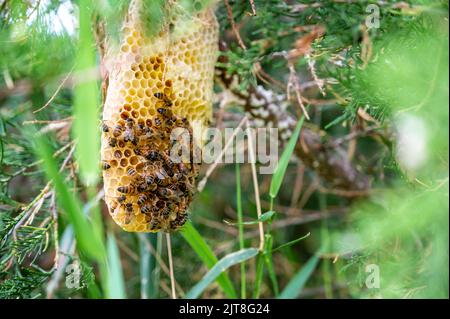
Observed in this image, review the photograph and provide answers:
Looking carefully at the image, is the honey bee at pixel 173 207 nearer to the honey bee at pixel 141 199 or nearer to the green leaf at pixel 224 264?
the honey bee at pixel 141 199

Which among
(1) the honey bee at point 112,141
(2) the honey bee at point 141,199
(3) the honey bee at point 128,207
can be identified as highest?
(1) the honey bee at point 112,141

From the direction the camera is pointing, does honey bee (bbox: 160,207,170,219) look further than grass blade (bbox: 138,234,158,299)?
No

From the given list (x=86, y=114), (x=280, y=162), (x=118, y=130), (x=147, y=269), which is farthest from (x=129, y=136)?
(x=147, y=269)

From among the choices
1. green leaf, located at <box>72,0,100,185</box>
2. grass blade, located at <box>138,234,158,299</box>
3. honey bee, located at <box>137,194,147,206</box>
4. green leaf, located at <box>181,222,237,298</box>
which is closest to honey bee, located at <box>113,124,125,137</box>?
honey bee, located at <box>137,194,147,206</box>

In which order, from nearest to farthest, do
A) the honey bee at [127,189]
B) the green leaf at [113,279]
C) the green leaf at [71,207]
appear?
1. the green leaf at [71,207]
2. the honey bee at [127,189]
3. the green leaf at [113,279]

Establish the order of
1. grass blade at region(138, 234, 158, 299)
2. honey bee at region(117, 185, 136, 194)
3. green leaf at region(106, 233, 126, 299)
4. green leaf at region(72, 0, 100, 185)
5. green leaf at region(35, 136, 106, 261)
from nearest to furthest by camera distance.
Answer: green leaf at region(72, 0, 100, 185), green leaf at region(35, 136, 106, 261), honey bee at region(117, 185, 136, 194), green leaf at region(106, 233, 126, 299), grass blade at region(138, 234, 158, 299)

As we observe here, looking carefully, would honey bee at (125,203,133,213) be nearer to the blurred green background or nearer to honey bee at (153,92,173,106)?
the blurred green background

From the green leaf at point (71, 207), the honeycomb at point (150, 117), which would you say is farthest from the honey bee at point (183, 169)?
the green leaf at point (71, 207)

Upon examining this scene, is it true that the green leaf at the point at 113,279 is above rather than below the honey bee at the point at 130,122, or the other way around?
below
